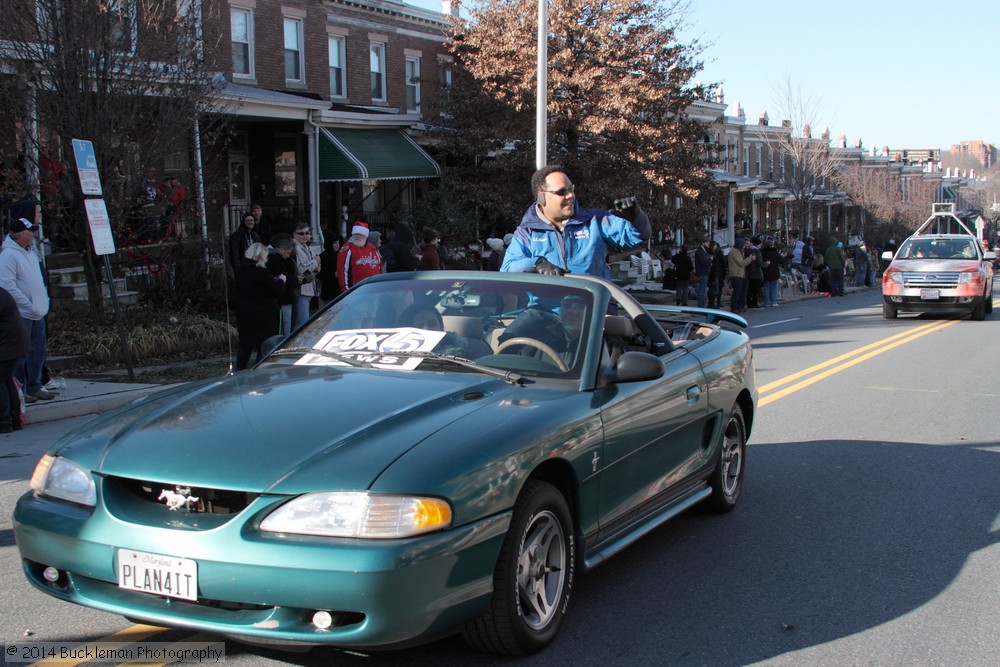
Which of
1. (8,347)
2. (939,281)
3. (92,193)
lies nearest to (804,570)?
(8,347)

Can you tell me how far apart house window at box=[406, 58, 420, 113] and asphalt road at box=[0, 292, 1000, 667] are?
2060 cm

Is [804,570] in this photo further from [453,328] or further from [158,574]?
[158,574]

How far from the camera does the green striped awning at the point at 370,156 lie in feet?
76.1

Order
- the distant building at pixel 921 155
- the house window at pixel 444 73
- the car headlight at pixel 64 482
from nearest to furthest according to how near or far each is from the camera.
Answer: the car headlight at pixel 64 482
the house window at pixel 444 73
the distant building at pixel 921 155

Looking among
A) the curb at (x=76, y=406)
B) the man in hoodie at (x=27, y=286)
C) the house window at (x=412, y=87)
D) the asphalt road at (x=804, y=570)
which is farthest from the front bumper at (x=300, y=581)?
the house window at (x=412, y=87)

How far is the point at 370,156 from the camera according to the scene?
941 inches

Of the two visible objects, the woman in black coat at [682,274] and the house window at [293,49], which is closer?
the woman in black coat at [682,274]

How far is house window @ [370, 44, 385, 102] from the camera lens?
27.8 meters

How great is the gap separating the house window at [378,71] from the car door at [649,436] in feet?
77.6

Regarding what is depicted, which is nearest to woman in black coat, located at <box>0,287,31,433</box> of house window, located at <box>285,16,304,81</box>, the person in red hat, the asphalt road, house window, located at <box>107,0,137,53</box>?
the asphalt road

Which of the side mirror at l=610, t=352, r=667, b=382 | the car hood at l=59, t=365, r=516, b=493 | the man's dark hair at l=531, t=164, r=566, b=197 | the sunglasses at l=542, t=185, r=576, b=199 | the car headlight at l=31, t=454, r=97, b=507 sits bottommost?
the car headlight at l=31, t=454, r=97, b=507

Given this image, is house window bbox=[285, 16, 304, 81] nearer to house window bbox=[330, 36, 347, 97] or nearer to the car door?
house window bbox=[330, 36, 347, 97]

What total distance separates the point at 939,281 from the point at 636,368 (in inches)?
709

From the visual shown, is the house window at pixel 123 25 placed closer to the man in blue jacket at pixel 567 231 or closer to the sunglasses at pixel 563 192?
the man in blue jacket at pixel 567 231
